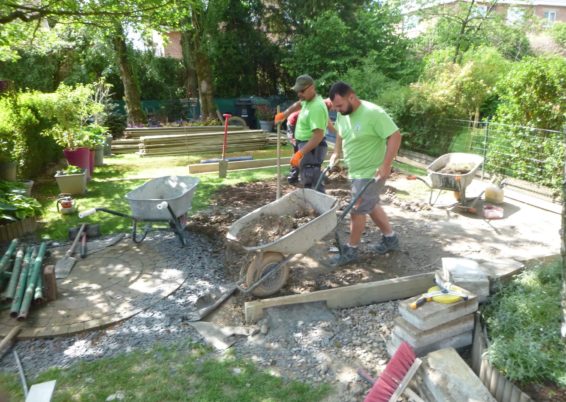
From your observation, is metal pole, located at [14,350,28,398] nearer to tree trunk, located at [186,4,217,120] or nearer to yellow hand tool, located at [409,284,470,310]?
yellow hand tool, located at [409,284,470,310]

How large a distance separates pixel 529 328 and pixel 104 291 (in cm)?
354

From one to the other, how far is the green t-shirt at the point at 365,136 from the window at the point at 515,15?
13.6 metres

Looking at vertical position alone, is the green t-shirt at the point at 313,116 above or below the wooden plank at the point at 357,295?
above

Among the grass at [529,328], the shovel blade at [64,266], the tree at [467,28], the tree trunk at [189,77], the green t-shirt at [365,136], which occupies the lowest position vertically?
the shovel blade at [64,266]

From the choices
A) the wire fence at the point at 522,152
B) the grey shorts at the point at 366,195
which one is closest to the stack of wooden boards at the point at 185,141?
the wire fence at the point at 522,152

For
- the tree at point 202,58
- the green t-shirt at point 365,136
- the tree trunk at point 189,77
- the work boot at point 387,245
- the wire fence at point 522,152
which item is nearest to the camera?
the green t-shirt at point 365,136

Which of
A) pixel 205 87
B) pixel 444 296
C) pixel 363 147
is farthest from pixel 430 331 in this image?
pixel 205 87

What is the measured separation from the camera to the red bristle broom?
7.45 feet

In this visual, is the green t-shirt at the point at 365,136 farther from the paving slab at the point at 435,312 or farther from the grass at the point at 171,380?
the grass at the point at 171,380

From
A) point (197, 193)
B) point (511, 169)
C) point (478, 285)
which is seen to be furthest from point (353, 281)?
point (511, 169)

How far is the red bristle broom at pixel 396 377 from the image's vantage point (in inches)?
89.4

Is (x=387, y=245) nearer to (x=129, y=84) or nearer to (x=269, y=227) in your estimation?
(x=269, y=227)

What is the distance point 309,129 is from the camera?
512cm

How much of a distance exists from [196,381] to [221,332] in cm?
55
